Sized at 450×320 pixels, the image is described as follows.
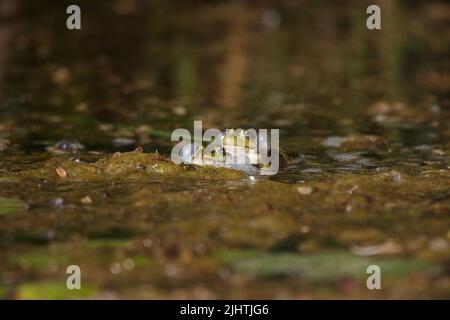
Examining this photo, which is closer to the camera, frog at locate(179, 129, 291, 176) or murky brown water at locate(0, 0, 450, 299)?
murky brown water at locate(0, 0, 450, 299)

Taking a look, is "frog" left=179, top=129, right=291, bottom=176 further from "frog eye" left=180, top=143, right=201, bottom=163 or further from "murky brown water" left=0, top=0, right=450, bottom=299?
"murky brown water" left=0, top=0, right=450, bottom=299

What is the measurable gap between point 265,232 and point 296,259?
0.34m

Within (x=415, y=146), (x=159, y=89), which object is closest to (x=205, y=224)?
(x=415, y=146)

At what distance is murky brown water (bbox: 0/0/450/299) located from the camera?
2.93m

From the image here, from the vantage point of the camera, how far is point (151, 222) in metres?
3.46

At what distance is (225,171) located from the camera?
445cm

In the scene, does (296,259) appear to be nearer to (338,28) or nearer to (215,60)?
(215,60)

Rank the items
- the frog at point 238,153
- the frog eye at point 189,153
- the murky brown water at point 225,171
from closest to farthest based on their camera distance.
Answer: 1. the murky brown water at point 225,171
2. the frog at point 238,153
3. the frog eye at point 189,153

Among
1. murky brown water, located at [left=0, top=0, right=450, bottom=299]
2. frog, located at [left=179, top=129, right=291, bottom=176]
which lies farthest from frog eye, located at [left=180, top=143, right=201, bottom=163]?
murky brown water, located at [left=0, top=0, right=450, bottom=299]

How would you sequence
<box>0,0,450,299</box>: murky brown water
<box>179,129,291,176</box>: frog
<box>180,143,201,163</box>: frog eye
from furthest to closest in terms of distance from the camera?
<box>180,143,201,163</box>: frog eye
<box>179,129,291,176</box>: frog
<box>0,0,450,299</box>: murky brown water

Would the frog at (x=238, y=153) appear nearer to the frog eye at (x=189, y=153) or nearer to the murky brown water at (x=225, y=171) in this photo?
the frog eye at (x=189, y=153)

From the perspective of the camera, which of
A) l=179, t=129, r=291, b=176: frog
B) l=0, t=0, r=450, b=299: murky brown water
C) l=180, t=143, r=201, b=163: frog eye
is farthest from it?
l=180, t=143, r=201, b=163: frog eye

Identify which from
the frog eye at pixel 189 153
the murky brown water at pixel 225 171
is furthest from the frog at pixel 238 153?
the murky brown water at pixel 225 171

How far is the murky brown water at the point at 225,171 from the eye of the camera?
293 cm
